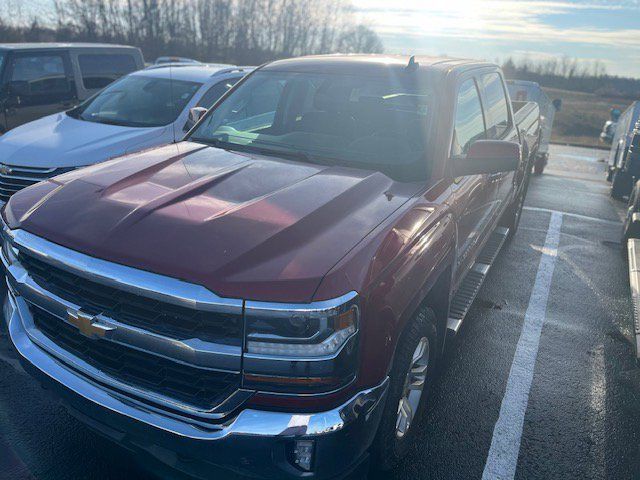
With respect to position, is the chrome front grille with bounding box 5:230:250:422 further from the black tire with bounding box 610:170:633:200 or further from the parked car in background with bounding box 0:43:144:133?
the black tire with bounding box 610:170:633:200

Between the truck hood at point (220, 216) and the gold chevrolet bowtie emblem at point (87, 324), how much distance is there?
258 mm

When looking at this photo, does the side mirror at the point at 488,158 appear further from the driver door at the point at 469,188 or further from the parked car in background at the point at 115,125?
the parked car in background at the point at 115,125

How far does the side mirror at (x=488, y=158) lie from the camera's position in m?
3.31

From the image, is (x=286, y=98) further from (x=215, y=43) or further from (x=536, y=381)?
(x=215, y=43)

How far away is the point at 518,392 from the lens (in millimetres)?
3809

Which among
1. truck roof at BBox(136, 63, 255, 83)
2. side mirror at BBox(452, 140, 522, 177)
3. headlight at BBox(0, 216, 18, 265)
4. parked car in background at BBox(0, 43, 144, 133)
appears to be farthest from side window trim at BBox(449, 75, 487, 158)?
parked car in background at BBox(0, 43, 144, 133)

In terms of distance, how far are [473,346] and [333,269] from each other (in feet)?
8.75

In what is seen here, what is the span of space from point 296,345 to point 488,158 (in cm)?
188

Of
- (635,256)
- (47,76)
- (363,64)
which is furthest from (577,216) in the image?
(47,76)

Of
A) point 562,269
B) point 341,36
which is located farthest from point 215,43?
point 562,269

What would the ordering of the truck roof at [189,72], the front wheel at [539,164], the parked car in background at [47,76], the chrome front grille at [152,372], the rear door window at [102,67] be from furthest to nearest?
the front wheel at [539,164] → the rear door window at [102,67] → the parked car in background at [47,76] → the truck roof at [189,72] → the chrome front grille at [152,372]

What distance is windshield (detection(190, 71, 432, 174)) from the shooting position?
11.3 ft

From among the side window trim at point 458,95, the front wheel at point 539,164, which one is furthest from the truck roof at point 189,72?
the front wheel at point 539,164

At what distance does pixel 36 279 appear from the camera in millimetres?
2596
